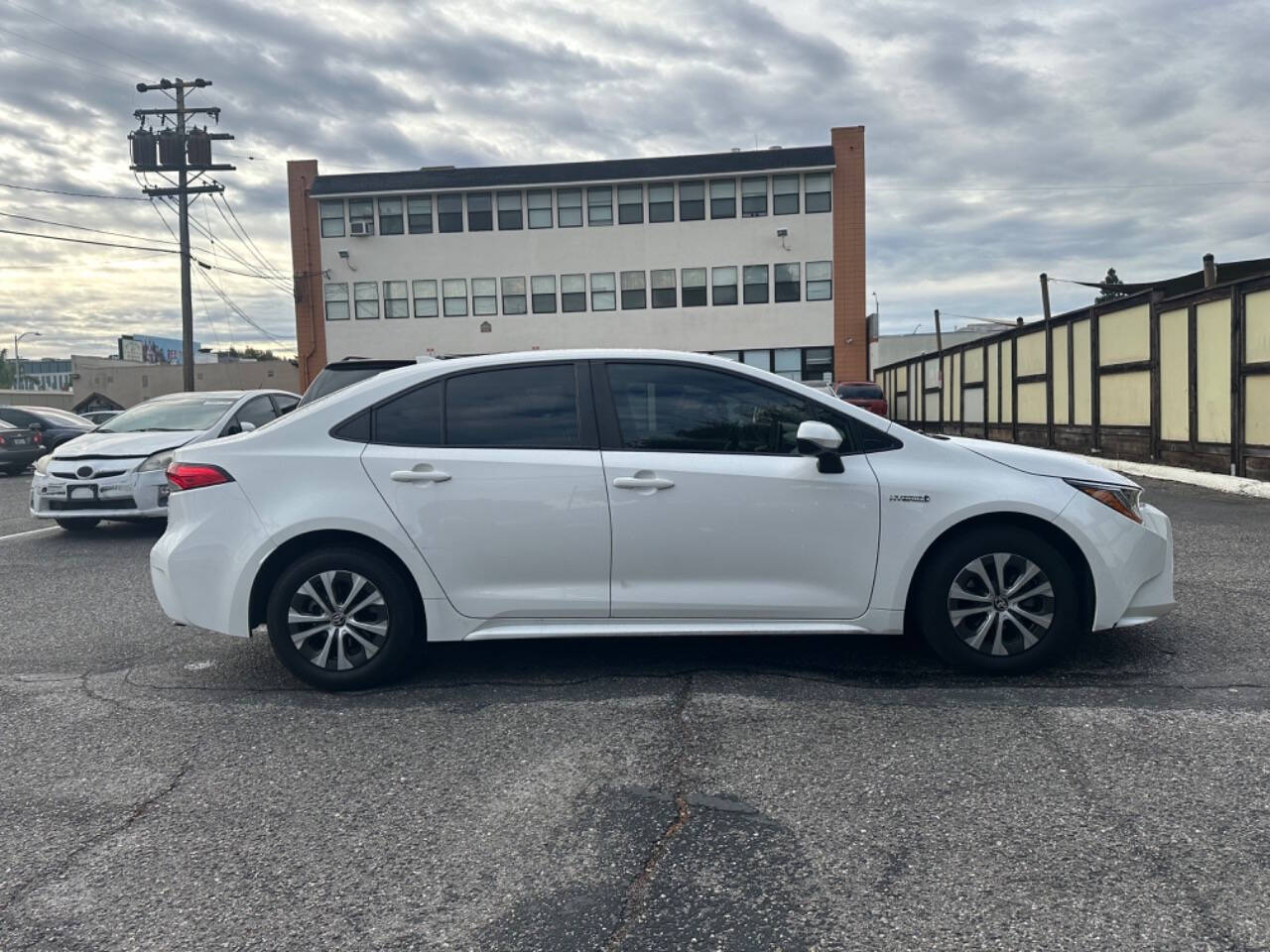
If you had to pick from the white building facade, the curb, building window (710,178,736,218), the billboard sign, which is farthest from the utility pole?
the billboard sign

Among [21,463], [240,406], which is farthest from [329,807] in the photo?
[21,463]

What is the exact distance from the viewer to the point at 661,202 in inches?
1506

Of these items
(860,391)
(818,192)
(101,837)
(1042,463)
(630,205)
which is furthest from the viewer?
(630,205)

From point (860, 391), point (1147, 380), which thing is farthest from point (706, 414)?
point (860, 391)

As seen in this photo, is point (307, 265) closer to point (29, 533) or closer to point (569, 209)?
point (569, 209)

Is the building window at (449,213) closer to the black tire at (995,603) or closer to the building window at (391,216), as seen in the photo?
the building window at (391,216)

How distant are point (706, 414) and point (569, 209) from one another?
35353mm

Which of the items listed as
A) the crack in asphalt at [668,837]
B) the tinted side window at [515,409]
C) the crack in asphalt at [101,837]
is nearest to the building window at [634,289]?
the tinted side window at [515,409]

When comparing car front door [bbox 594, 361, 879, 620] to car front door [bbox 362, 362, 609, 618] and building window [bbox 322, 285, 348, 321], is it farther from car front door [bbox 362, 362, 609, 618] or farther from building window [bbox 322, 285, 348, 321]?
building window [bbox 322, 285, 348, 321]

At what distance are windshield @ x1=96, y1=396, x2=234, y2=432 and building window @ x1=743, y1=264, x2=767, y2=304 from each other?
92.3 ft

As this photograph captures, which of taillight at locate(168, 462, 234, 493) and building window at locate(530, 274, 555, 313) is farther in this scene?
building window at locate(530, 274, 555, 313)

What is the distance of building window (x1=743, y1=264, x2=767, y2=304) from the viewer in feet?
124

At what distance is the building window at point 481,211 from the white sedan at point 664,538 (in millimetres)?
35760

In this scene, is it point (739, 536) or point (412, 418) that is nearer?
point (739, 536)
